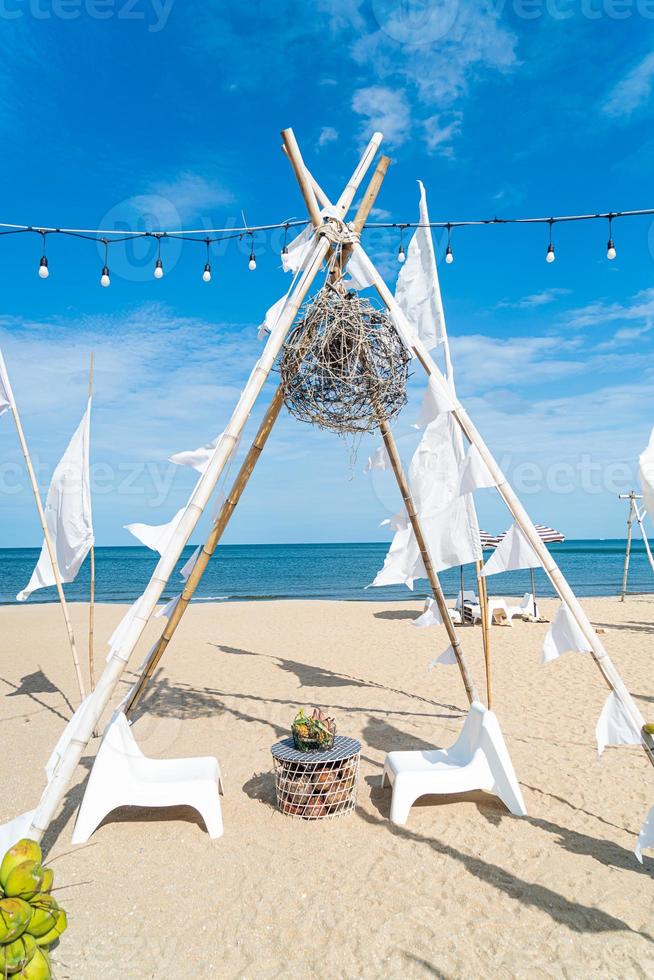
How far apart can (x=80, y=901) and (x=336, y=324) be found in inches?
127

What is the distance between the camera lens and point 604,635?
36.9 feet

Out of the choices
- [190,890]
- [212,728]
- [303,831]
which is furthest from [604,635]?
[190,890]

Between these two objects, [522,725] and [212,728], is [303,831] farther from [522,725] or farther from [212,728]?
[522,725]

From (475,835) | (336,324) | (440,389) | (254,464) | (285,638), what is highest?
(336,324)

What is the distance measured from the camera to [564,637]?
3.68m

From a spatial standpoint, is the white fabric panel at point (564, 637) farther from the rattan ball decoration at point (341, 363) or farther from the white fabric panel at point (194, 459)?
the white fabric panel at point (194, 459)

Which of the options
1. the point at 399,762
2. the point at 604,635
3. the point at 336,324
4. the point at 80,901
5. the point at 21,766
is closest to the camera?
the point at 80,901

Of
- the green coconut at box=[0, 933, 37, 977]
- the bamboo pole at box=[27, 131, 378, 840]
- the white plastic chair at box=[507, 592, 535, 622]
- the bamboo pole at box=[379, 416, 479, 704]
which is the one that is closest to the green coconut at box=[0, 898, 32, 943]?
the green coconut at box=[0, 933, 37, 977]

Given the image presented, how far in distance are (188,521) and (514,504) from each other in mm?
1910

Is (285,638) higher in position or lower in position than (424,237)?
lower

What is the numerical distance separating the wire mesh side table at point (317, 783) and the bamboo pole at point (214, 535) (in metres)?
1.02

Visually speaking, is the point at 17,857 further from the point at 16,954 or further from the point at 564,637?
the point at 564,637

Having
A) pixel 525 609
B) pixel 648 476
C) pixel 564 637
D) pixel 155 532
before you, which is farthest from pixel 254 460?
pixel 525 609

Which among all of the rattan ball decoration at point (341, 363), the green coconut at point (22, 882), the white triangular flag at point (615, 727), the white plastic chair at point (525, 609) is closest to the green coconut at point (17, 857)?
the green coconut at point (22, 882)
